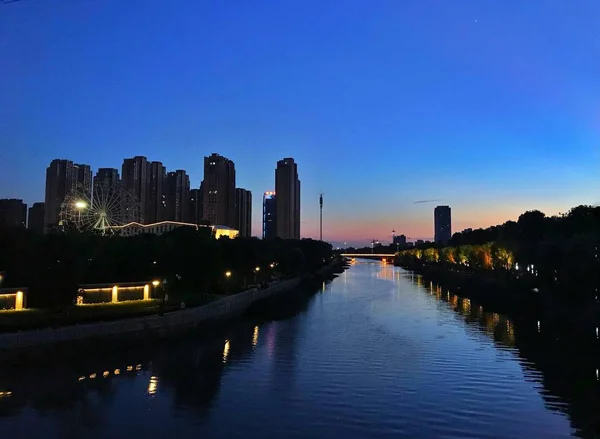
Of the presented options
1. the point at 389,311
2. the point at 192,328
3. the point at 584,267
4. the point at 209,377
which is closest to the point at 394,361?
the point at 209,377

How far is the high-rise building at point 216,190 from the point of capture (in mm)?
162000

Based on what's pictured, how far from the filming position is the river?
1614 cm

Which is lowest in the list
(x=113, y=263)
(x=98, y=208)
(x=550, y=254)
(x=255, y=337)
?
(x=255, y=337)

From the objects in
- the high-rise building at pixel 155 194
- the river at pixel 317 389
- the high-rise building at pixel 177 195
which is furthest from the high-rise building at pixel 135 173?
the river at pixel 317 389

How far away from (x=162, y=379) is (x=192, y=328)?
1051cm

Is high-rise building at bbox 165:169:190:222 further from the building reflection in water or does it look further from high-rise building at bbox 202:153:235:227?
the building reflection in water

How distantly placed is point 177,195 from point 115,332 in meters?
129

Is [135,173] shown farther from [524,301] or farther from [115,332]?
[115,332]

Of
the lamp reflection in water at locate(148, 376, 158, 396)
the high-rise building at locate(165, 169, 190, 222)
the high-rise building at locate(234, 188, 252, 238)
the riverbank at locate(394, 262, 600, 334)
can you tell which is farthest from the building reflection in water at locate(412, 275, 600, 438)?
the high-rise building at locate(234, 188, 252, 238)

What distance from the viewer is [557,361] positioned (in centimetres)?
2689

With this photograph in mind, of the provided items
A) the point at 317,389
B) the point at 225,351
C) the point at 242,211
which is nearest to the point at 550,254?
the point at 225,351

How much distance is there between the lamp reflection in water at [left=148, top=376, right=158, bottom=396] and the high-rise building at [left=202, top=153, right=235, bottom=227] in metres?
140

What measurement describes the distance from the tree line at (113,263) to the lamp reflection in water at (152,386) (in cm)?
1031

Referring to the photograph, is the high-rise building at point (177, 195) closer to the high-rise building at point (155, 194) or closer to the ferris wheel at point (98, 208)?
the high-rise building at point (155, 194)
